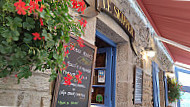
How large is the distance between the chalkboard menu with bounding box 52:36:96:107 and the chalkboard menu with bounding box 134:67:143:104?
65.1 inches

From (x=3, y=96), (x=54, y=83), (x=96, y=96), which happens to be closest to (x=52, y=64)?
(x=3, y=96)

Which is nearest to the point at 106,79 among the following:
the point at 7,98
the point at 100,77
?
the point at 100,77

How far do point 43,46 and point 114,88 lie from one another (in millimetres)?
2259

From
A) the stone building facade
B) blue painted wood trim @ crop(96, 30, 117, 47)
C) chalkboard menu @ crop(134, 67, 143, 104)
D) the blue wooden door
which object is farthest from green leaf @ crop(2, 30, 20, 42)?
chalkboard menu @ crop(134, 67, 143, 104)

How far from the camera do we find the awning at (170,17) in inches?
125

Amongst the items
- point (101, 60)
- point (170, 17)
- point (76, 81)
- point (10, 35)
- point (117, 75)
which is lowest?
point (76, 81)

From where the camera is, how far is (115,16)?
2377mm

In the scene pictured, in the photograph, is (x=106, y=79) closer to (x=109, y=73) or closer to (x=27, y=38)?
(x=109, y=73)

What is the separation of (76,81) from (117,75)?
4.84 ft

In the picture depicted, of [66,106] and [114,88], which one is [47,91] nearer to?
[66,106]

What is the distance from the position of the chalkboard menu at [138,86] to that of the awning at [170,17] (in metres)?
1.58

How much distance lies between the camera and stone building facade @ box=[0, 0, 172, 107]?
3.25 feet

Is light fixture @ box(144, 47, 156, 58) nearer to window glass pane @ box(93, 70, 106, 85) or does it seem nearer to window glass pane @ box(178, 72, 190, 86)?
window glass pane @ box(93, 70, 106, 85)

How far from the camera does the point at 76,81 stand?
1.53 metres
